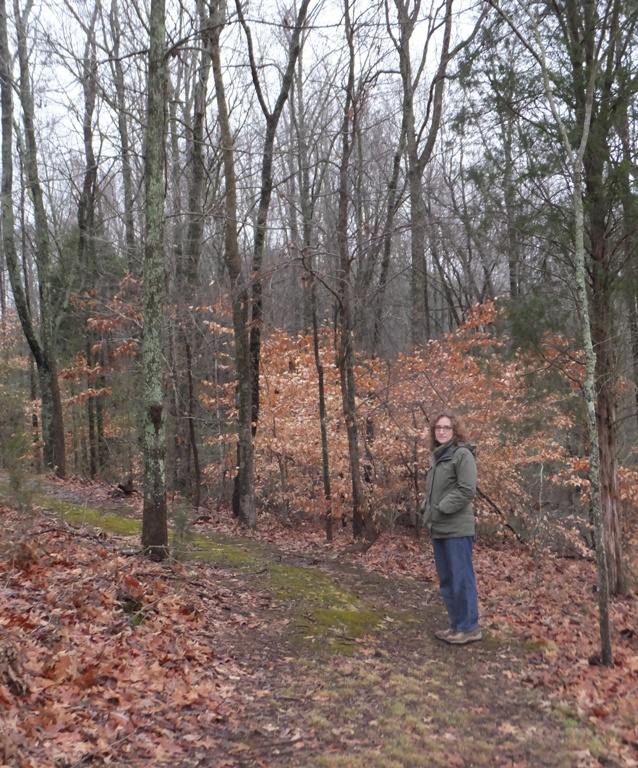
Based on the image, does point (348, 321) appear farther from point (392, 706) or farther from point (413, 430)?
point (392, 706)

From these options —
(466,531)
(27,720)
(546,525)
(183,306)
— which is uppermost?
(183,306)

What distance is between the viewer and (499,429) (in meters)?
12.3

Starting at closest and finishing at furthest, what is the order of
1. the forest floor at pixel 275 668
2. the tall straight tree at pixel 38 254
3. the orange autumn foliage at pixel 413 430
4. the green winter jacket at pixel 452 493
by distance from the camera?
the forest floor at pixel 275 668 < the green winter jacket at pixel 452 493 < the orange autumn foliage at pixel 413 430 < the tall straight tree at pixel 38 254

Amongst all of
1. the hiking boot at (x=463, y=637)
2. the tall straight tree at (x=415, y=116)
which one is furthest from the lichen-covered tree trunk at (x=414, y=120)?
the hiking boot at (x=463, y=637)

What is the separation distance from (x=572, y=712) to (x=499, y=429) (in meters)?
8.45

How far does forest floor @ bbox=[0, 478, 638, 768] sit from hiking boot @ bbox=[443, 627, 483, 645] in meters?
0.07

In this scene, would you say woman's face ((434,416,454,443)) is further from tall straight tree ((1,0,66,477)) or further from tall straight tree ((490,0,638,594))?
tall straight tree ((1,0,66,477))

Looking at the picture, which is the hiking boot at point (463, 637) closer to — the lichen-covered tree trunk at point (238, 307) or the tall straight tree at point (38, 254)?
the lichen-covered tree trunk at point (238, 307)

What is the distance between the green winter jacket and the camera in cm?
556

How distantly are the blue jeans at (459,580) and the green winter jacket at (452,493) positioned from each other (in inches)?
4.0

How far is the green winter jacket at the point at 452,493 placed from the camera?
18.2 feet

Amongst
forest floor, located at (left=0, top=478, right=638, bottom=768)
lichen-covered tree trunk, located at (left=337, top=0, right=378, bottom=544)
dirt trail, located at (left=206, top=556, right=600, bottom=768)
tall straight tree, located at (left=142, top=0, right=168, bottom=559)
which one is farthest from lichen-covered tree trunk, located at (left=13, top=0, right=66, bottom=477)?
dirt trail, located at (left=206, top=556, right=600, bottom=768)

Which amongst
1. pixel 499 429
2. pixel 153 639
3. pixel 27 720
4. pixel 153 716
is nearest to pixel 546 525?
pixel 499 429

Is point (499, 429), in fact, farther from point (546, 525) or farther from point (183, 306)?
point (183, 306)
